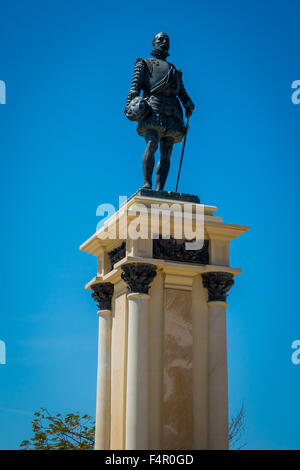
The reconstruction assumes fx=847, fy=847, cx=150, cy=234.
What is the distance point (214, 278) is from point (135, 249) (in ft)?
5.74

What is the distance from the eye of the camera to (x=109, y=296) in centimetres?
1805

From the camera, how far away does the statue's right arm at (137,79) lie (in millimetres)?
17938

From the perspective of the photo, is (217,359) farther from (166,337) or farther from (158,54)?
(158,54)

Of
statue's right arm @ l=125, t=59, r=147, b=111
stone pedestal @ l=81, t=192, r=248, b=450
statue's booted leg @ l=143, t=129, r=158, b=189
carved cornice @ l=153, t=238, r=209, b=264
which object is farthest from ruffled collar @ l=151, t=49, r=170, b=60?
carved cornice @ l=153, t=238, r=209, b=264

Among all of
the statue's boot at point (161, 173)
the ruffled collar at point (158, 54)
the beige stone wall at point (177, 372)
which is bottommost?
the beige stone wall at point (177, 372)

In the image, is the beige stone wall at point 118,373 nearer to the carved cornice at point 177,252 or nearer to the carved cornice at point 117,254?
the carved cornice at point 117,254

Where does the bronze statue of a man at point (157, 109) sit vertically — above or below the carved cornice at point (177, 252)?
above

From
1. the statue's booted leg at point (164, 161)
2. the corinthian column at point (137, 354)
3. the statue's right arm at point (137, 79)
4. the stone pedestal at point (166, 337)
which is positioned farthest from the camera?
the statue's booted leg at point (164, 161)

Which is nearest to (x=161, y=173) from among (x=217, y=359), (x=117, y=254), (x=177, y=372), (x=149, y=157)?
(x=149, y=157)

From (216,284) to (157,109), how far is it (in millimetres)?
3969

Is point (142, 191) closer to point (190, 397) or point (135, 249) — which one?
point (135, 249)

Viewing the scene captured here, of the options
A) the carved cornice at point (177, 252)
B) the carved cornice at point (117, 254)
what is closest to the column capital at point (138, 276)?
the carved cornice at point (177, 252)

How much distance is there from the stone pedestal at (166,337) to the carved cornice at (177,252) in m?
0.02

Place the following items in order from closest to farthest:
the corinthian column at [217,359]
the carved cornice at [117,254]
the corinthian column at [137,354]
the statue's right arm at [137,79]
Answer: the corinthian column at [137,354]
the corinthian column at [217,359]
the carved cornice at [117,254]
the statue's right arm at [137,79]
